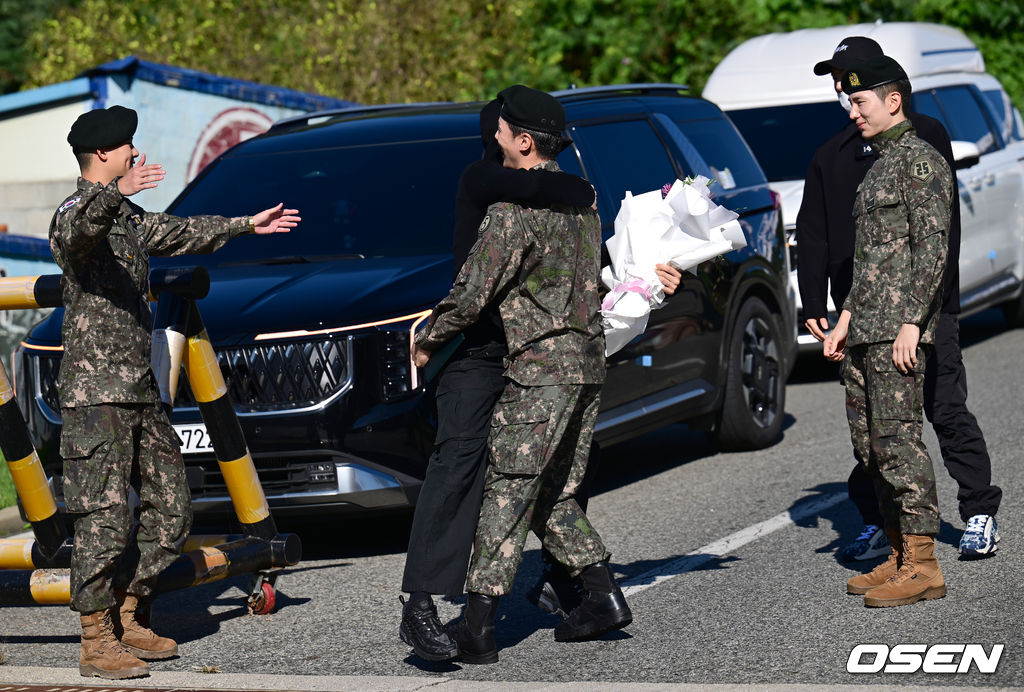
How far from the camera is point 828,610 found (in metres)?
5.45

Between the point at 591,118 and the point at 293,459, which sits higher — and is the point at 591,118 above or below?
above

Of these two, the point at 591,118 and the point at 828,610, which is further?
the point at 591,118

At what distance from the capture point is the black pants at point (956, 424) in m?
5.86

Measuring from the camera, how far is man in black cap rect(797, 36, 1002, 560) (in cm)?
585

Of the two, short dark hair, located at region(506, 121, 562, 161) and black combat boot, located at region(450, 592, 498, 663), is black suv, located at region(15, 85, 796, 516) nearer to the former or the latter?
black combat boot, located at region(450, 592, 498, 663)

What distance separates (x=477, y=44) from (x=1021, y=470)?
1319cm

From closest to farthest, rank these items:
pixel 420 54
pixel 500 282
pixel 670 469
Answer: pixel 500 282, pixel 670 469, pixel 420 54

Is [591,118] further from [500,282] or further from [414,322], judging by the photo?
[500,282]

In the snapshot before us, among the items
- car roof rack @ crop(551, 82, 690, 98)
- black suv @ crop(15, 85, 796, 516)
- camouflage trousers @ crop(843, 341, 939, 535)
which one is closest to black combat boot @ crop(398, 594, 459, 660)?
black suv @ crop(15, 85, 796, 516)

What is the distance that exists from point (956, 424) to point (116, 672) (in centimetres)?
319

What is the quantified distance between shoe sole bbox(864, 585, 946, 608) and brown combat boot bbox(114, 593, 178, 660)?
2.44 metres

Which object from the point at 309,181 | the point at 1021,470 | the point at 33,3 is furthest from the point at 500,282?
the point at 33,3

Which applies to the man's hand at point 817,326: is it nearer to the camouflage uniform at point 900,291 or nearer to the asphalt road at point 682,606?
the camouflage uniform at point 900,291

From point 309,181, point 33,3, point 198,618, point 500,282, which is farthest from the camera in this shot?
point 33,3
